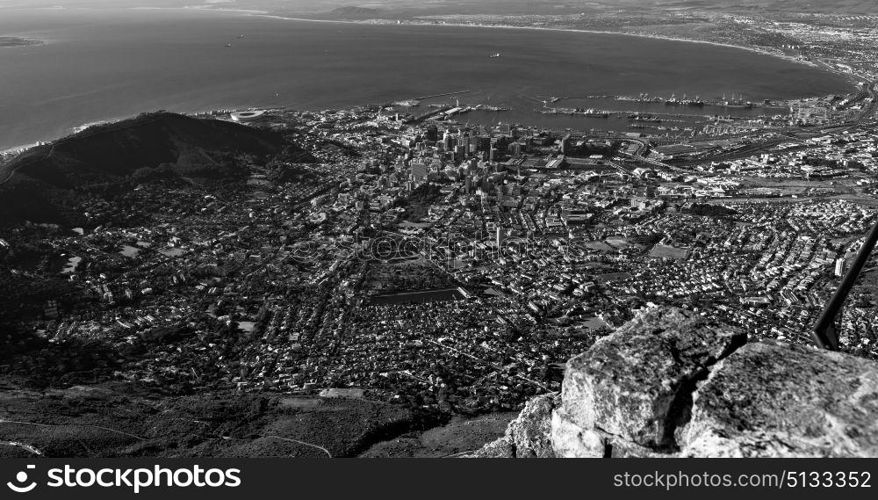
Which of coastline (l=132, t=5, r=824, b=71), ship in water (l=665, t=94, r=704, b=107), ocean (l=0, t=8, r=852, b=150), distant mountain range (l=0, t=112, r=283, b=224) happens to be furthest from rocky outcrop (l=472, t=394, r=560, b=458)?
coastline (l=132, t=5, r=824, b=71)

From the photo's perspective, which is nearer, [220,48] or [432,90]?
[432,90]

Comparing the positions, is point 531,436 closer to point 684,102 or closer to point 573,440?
point 573,440

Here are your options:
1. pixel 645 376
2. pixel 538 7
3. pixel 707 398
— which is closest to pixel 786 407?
pixel 707 398

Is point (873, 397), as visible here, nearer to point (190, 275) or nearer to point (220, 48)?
point (190, 275)

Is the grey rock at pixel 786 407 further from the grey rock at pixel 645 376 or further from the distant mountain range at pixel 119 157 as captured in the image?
the distant mountain range at pixel 119 157

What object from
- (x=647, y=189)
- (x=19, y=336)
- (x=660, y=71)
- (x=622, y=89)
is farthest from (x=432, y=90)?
(x=19, y=336)

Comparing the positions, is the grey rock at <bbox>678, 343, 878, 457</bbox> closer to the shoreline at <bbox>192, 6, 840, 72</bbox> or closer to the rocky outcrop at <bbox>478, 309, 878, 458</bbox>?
the rocky outcrop at <bbox>478, 309, 878, 458</bbox>
